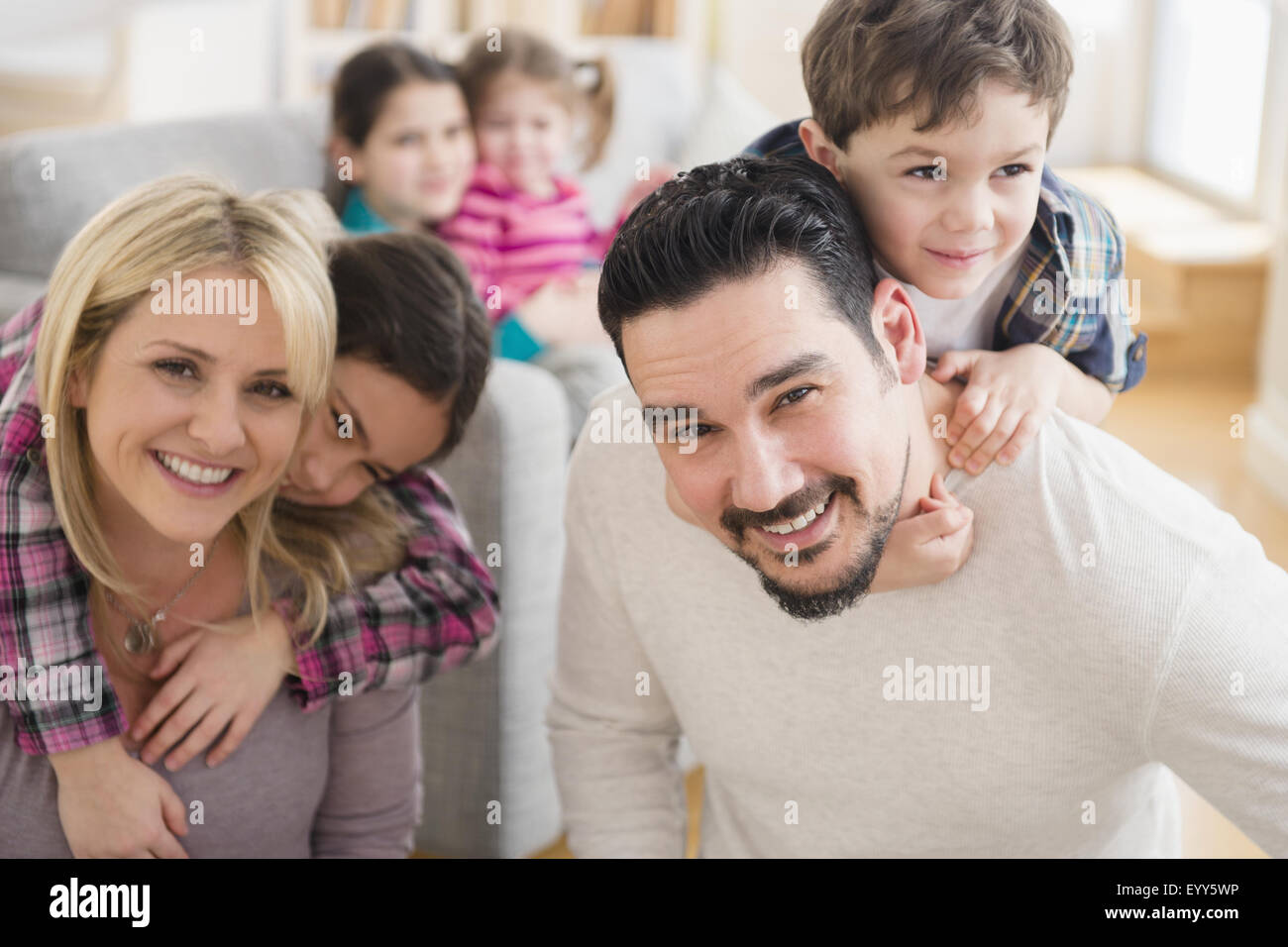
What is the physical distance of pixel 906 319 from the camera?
955 millimetres

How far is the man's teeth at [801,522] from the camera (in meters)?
0.93

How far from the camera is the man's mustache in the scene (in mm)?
916

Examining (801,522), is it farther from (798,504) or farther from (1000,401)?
(1000,401)

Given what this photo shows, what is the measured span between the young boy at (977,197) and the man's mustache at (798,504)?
0.40 ft

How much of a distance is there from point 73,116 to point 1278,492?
3.67 metres

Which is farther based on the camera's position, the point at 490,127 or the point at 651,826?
the point at 490,127

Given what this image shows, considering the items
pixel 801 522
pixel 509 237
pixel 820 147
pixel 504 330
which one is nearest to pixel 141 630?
pixel 801 522

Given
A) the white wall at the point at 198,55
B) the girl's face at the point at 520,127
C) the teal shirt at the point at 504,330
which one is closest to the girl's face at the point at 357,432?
the teal shirt at the point at 504,330

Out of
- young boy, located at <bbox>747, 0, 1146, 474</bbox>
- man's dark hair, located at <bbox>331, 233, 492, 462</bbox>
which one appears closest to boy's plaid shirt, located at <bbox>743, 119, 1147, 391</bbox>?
young boy, located at <bbox>747, 0, 1146, 474</bbox>

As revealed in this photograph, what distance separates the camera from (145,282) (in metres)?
1.03

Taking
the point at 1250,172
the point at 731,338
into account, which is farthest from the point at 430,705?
the point at 1250,172
